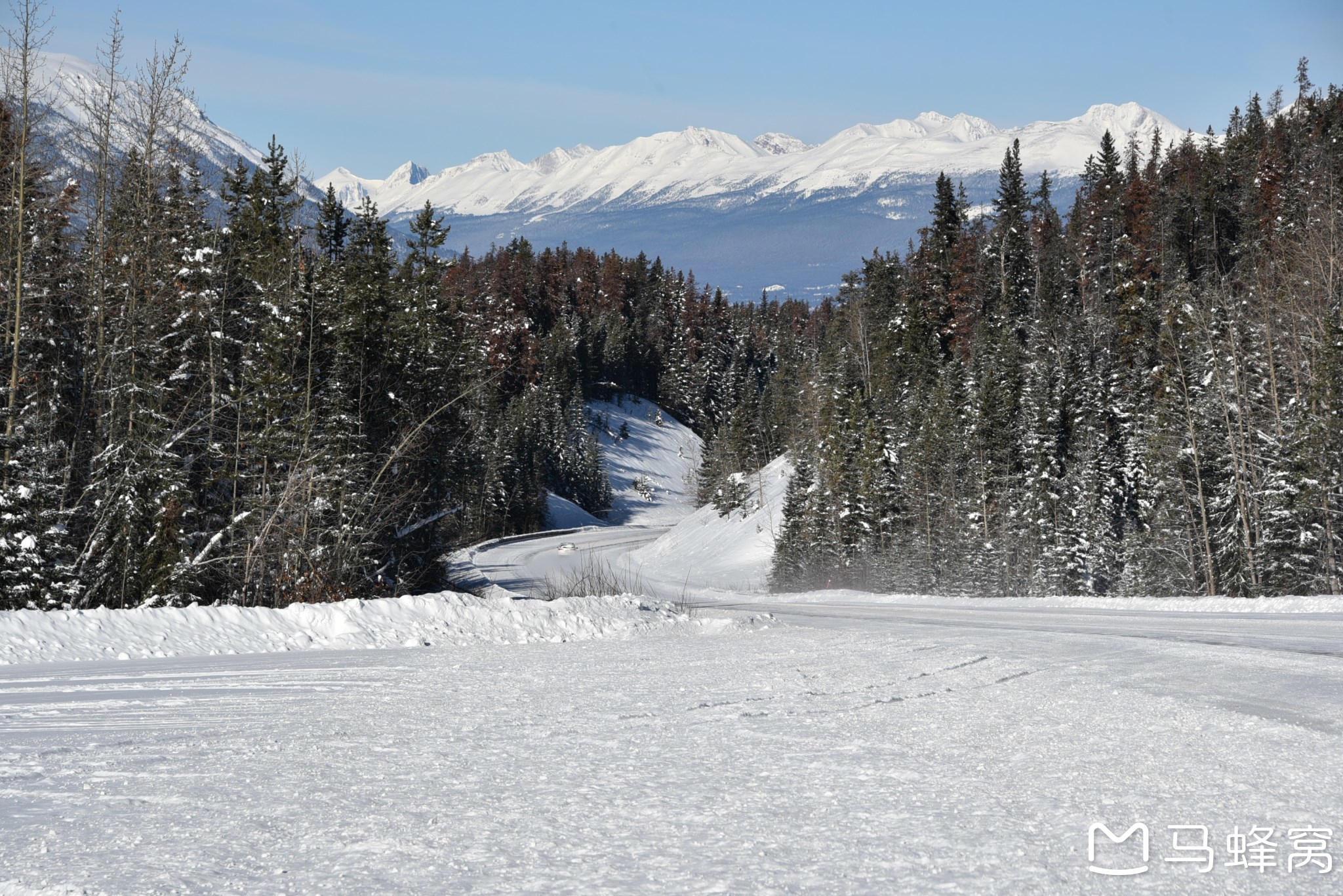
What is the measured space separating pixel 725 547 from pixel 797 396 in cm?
2689

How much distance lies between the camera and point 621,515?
102 meters

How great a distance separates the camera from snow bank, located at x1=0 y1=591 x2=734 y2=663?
9203 millimetres

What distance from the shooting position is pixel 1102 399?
44500 millimetres

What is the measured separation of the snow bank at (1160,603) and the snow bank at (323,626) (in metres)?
8.63

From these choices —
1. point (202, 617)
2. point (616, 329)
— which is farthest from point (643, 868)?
point (616, 329)

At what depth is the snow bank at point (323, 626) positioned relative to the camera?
9.20 meters

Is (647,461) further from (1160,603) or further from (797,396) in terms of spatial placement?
(1160,603)

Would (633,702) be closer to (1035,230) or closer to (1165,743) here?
(1165,743)

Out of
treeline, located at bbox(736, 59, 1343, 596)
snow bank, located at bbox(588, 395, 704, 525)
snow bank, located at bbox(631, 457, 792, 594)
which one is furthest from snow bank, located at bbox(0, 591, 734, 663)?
snow bank, located at bbox(588, 395, 704, 525)

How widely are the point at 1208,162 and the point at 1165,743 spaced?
3286 inches

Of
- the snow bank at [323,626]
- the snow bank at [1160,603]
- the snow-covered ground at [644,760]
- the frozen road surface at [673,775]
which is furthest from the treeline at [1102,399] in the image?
the frozen road surface at [673,775]

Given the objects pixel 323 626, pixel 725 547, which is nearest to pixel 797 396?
pixel 725 547

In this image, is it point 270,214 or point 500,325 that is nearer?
point 270,214

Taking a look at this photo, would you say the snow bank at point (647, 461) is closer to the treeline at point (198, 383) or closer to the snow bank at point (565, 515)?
the snow bank at point (565, 515)
